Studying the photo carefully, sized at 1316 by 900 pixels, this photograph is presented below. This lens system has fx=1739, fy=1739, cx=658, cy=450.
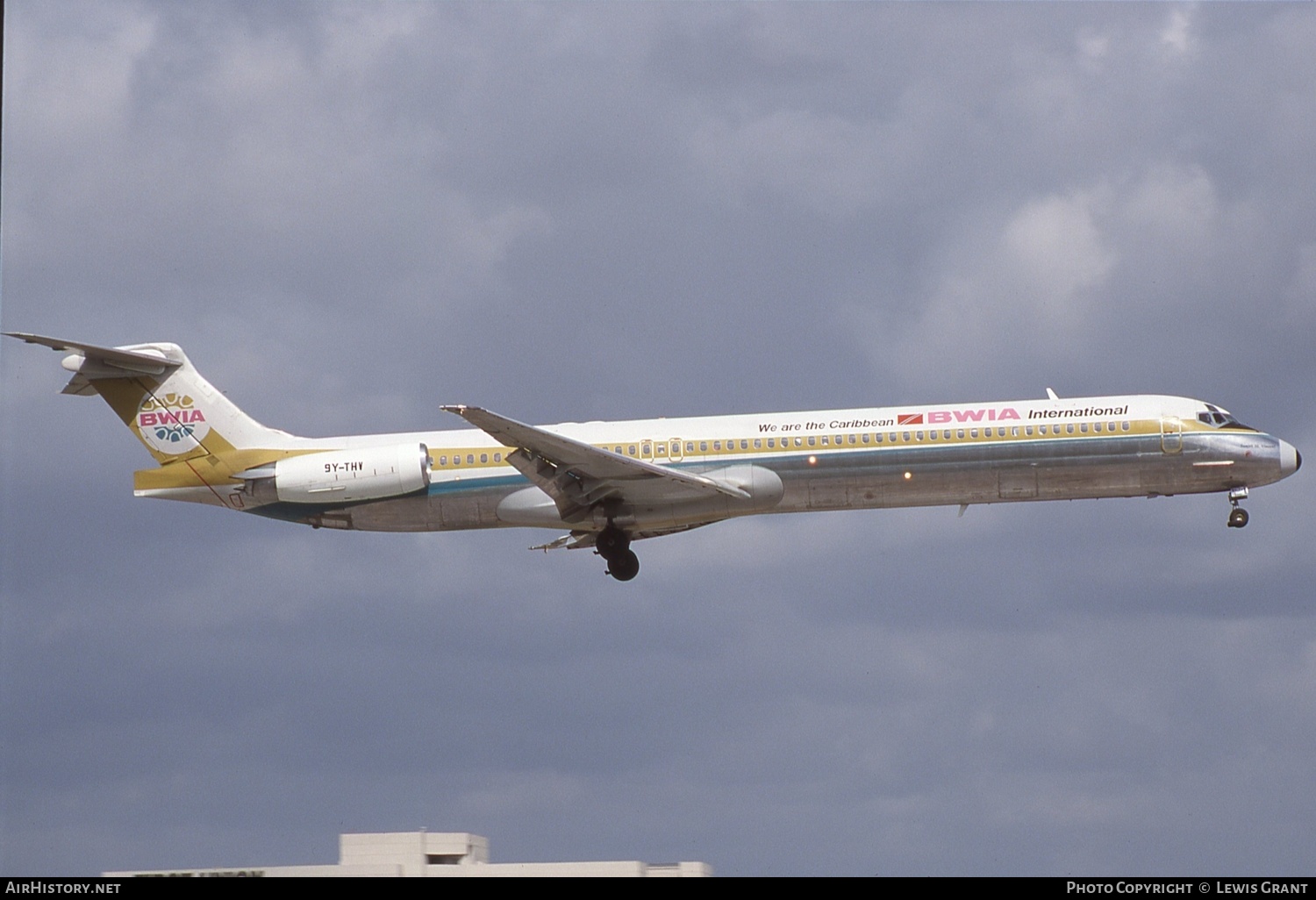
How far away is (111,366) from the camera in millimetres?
42312

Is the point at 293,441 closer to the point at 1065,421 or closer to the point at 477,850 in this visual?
the point at 477,850

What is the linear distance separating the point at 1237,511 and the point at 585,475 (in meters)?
15.1

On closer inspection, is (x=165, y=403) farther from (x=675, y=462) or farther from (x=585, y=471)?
(x=675, y=462)

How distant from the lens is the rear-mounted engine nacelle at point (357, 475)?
4022cm

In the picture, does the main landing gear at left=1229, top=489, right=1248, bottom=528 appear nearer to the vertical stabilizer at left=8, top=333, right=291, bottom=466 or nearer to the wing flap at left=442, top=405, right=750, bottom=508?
the wing flap at left=442, top=405, right=750, bottom=508

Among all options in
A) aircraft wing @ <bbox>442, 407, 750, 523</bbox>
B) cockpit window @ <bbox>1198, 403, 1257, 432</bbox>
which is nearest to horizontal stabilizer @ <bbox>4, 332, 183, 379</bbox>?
aircraft wing @ <bbox>442, 407, 750, 523</bbox>

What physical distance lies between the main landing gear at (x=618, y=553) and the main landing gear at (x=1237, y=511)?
45.6 feet

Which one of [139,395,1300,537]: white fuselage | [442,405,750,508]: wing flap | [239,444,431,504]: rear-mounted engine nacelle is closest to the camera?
[442,405,750,508]: wing flap

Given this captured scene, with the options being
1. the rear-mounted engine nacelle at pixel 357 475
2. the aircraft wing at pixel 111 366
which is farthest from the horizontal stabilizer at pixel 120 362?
the rear-mounted engine nacelle at pixel 357 475

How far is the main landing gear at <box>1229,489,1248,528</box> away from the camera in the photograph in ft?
131

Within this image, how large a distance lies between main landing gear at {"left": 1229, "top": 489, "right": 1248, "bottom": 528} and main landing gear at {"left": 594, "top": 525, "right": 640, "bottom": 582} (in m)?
13.9

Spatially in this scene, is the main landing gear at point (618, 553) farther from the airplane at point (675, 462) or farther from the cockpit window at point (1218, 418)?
the cockpit window at point (1218, 418)
